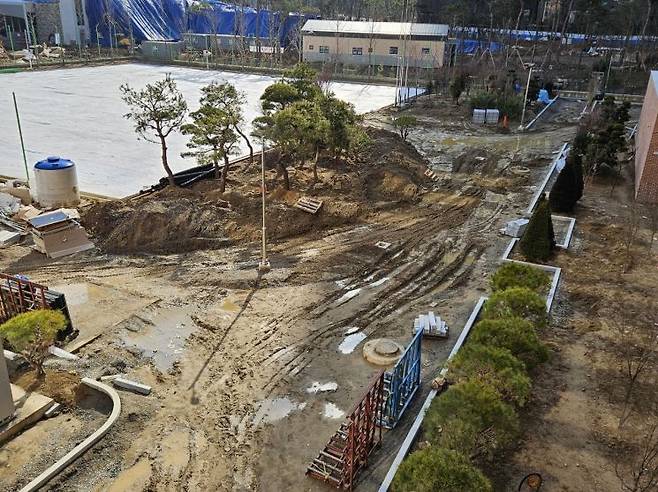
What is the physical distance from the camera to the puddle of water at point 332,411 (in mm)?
8492

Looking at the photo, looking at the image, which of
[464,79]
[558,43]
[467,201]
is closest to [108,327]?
[467,201]

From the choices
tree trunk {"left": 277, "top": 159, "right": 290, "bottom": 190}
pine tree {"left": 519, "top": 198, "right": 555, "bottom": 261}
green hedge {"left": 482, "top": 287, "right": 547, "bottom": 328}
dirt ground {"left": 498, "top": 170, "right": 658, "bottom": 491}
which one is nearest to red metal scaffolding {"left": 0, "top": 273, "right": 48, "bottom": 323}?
green hedge {"left": 482, "top": 287, "right": 547, "bottom": 328}

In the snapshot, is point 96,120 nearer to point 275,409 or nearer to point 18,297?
point 18,297

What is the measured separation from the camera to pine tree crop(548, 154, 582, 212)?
52.1 feet

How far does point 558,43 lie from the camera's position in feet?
154

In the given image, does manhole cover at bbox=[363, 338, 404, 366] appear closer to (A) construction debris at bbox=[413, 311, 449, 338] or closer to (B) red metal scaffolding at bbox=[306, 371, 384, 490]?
(A) construction debris at bbox=[413, 311, 449, 338]

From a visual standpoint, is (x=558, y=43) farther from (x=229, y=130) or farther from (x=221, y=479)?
(x=221, y=479)

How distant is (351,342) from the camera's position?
10.3 meters

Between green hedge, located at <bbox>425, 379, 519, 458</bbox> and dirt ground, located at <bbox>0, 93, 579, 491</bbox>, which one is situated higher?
green hedge, located at <bbox>425, 379, 519, 458</bbox>

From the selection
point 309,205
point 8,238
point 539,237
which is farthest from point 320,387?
point 8,238

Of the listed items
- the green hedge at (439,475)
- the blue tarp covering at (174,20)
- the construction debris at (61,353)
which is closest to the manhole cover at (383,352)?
the green hedge at (439,475)

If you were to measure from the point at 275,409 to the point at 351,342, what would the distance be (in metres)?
2.21

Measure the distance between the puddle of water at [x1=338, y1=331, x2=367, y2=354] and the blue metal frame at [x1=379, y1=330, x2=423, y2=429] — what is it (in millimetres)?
1308

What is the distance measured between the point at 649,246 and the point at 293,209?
895cm
